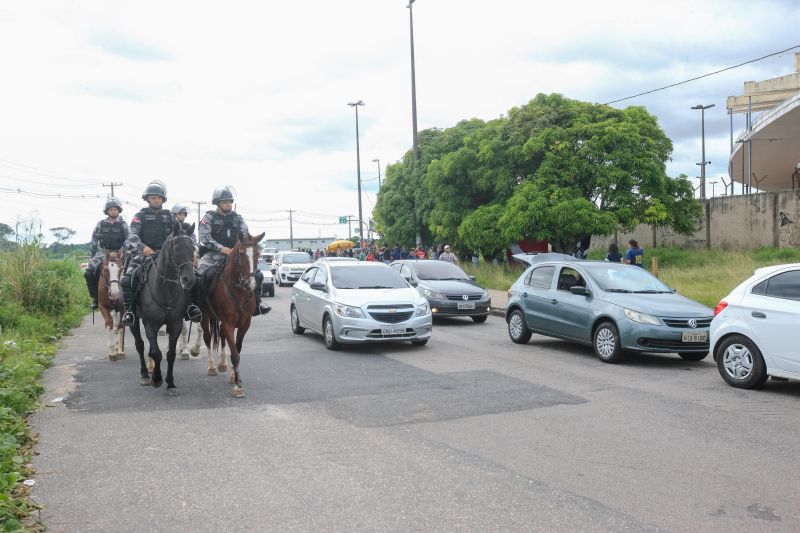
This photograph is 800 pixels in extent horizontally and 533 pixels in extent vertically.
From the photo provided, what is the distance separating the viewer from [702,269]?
2338 centimetres

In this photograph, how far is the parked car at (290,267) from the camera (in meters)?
34.7

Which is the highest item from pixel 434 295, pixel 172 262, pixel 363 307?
pixel 172 262

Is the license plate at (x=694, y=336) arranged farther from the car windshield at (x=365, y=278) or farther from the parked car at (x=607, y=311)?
the car windshield at (x=365, y=278)

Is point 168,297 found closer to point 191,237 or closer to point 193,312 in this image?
point 193,312

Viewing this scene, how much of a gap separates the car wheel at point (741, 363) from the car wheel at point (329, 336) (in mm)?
6310

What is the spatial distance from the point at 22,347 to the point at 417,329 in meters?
6.63

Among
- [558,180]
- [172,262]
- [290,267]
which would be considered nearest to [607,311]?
[172,262]

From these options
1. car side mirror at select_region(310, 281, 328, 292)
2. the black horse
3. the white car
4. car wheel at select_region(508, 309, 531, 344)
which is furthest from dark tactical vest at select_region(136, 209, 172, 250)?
the white car

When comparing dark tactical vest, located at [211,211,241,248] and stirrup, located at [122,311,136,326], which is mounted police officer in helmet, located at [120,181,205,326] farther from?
dark tactical vest, located at [211,211,241,248]

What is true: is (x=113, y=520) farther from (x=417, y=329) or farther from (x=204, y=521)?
(x=417, y=329)

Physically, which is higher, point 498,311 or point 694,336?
point 694,336

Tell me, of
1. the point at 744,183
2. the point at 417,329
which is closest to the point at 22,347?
the point at 417,329

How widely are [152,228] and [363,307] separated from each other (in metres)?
3.92

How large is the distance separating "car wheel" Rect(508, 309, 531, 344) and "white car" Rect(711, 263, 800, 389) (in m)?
4.49
